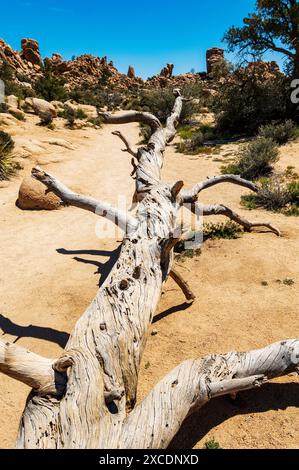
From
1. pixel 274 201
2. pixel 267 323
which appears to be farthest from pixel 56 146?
pixel 267 323

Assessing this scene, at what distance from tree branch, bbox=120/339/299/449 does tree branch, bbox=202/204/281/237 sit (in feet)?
12.7

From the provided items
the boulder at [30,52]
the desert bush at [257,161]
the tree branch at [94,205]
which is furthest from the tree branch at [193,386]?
the boulder at [30,52]

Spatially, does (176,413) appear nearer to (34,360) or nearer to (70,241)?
(34,360)

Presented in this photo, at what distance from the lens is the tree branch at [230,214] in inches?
274

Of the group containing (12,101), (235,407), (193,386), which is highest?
(12,101)

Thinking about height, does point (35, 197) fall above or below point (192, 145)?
below

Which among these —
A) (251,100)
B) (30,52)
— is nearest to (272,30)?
(251,100)

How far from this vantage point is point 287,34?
19.2m

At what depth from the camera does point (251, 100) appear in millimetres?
20328

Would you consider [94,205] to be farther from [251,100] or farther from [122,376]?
[251,100]

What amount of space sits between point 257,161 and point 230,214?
17.9 feet

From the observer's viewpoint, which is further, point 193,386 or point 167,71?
point 167,71

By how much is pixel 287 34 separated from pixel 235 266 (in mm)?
18710

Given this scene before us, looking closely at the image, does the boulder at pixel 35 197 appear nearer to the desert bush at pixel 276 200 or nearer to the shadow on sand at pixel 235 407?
the desert bush at pixel 276 200
